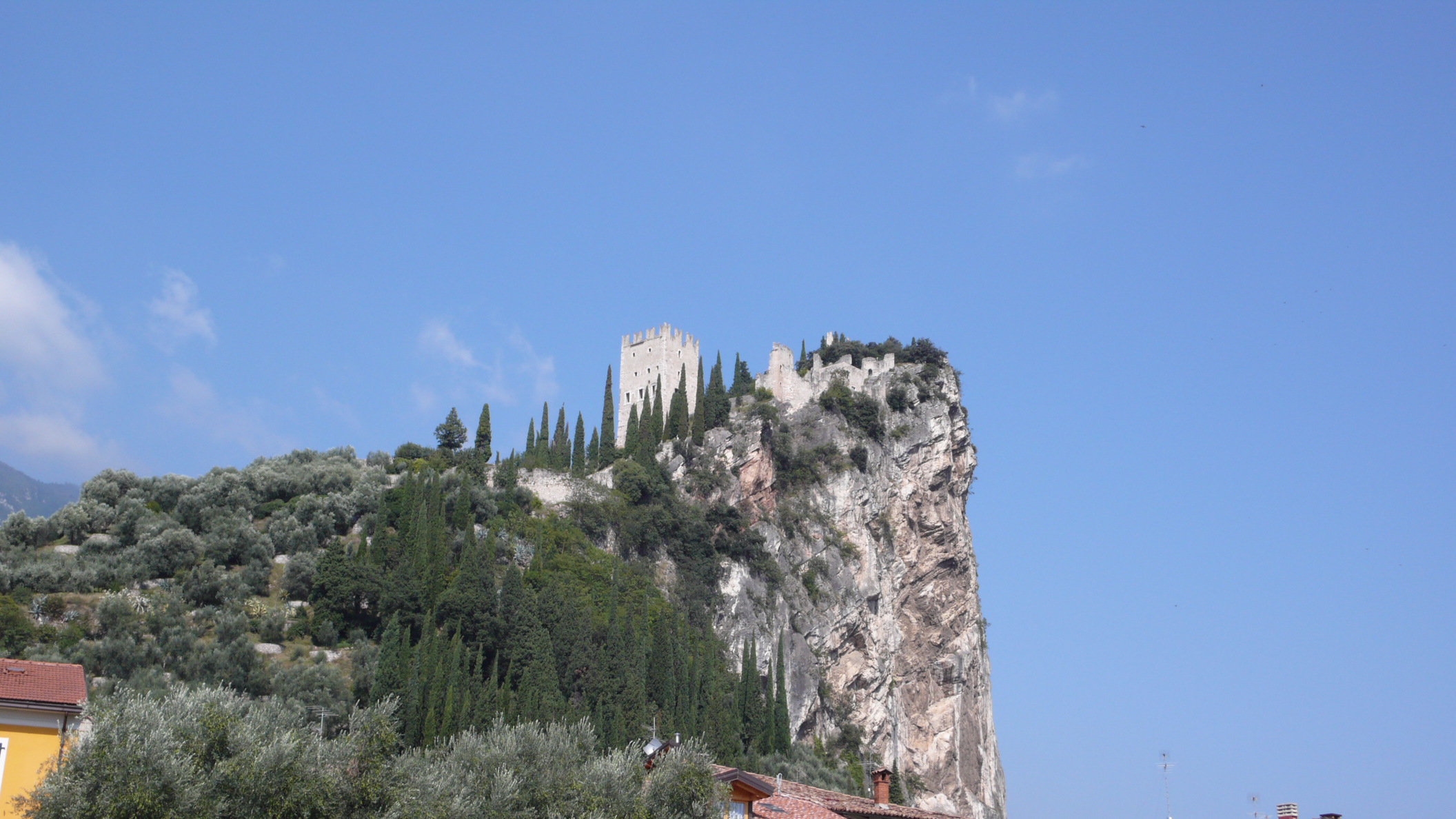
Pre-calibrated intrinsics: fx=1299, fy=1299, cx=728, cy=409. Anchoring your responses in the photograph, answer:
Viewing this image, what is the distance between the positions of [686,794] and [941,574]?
53872 mm

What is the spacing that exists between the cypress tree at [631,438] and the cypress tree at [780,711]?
12773 millimetres

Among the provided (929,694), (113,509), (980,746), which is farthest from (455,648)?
(980,746)

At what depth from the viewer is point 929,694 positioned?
7444cm

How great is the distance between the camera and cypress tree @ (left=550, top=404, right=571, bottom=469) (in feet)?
212

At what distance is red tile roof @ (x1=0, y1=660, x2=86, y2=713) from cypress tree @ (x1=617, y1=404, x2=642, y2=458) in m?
44.5

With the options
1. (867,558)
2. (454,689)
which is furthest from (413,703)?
(867,558)

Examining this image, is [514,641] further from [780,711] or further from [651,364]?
[651,364]

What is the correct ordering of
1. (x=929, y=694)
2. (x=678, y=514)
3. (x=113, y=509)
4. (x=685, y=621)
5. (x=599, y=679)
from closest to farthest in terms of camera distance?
(x=599, y=679), (x=113, y=509), (x=685, y=621), (x=678, y=514), (x=929, y=694)

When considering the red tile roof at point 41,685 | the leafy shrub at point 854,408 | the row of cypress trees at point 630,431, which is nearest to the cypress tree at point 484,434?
the row of cypress trees at point 630,431

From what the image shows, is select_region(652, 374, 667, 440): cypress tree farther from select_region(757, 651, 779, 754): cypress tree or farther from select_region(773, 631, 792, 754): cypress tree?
select_region(757, 651, 779, 754): cypress tree

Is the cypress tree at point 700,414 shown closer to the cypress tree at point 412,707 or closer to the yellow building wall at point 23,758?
the cypress tree at point 412,707

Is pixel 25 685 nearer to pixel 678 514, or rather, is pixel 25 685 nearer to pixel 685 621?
pixel 685 621

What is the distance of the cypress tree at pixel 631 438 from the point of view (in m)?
66.4

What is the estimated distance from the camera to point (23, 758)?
66.0 ft
